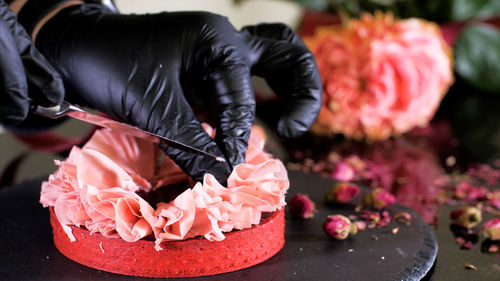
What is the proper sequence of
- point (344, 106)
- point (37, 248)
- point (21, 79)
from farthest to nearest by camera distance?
point (344, 106)
point (37, 248)
point (21, 79)

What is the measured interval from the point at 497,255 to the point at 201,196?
0.41 m

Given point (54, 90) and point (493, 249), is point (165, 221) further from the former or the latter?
point (493, 249)

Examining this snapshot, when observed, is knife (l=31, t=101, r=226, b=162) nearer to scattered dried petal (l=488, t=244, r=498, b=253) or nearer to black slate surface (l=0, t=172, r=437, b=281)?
black slate surface (l=0, t=172, r=437, b=281)

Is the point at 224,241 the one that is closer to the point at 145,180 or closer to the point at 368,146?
the point at 145,180

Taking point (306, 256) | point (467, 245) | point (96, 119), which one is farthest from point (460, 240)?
point (96, 119)

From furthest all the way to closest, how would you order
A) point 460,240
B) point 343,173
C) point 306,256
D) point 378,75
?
point 378,75
point 343,173
point 460,240
point 306,256

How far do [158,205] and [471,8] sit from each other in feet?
4.62

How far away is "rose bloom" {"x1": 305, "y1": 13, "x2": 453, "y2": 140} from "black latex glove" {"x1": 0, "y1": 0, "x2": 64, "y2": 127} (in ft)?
2.70

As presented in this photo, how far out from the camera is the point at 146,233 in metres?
0.62

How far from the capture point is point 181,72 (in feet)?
2.34

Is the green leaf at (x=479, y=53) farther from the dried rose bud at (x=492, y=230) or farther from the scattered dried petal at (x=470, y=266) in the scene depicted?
the scattered dried petal at (x=470, y=266)

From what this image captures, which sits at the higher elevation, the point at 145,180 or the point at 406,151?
the point at 145,180

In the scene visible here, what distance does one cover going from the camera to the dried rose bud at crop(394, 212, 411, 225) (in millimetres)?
803

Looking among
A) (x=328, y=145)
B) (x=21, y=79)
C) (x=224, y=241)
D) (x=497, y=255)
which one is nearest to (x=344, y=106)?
(x=328, y=145)
